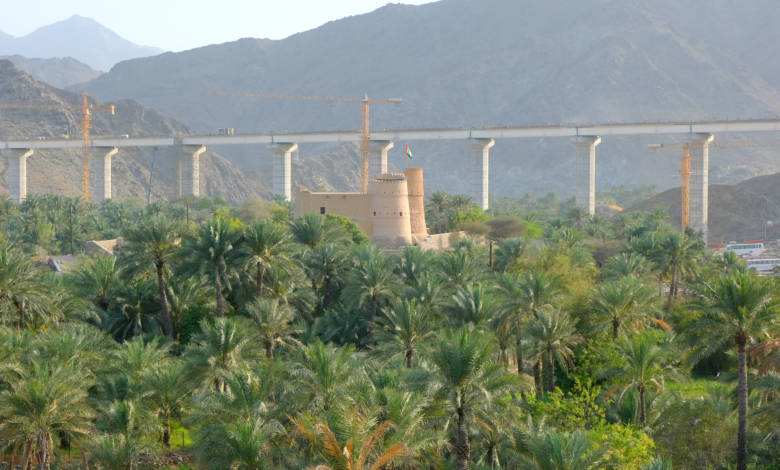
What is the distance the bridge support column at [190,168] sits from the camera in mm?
136500

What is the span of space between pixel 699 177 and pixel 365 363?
8445 cm

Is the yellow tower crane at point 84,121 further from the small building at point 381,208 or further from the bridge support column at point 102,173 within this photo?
the small building at point 381,208

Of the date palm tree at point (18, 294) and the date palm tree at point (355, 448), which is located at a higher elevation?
the date palm tree at point (18, 294)

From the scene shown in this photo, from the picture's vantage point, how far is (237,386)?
26.5 m

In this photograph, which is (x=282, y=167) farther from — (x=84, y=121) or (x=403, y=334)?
(x=403, y=334)

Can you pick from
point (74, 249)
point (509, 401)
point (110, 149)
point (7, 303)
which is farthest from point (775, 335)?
point (110, 149)

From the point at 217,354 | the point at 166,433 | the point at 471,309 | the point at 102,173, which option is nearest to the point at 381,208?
the point at 471,309

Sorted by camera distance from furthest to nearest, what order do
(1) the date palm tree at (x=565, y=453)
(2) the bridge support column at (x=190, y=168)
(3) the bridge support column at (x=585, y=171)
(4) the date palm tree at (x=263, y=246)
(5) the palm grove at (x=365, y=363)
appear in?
(2) the bridge support column at (x=190, y=168)
(3) the bridge support column at (x=585, y=171)
(4) the date palm tree at (x=263, y=246)
(5) the palm grove at (x=365, y=363)
(1) the date palm tree at (x=565, y=453)

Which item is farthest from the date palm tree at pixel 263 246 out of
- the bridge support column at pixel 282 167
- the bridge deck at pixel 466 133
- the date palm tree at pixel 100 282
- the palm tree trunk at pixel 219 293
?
the bridge support column at pixel 282 167

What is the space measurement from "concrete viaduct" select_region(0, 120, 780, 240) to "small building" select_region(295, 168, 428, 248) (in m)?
43.8

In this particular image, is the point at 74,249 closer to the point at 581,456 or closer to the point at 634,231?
the point at 634,231

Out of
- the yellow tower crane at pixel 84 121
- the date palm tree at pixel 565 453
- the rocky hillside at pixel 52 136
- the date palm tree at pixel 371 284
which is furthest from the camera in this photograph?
the rocky hillside at pixel 52 136

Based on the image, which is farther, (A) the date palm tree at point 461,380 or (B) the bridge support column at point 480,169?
(B) the bridge support column at point 480,169

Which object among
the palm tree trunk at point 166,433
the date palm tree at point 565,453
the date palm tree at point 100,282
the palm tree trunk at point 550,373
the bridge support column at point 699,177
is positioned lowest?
the palm tree trunk at point 166,433
